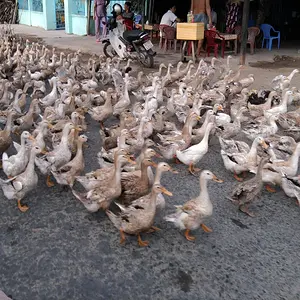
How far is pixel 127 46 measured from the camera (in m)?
12.8

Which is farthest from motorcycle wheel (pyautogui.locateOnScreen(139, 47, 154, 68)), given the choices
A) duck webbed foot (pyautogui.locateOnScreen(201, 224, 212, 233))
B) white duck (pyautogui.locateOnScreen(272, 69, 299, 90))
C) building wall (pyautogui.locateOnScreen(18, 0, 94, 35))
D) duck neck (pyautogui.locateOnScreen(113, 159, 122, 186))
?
building wall (pyautogui.locateOnScreen(18, 0, 94, 35))

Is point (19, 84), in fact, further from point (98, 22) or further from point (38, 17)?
point (38, 17)

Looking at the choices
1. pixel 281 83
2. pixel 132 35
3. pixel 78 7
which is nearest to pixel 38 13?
pixel 78 7

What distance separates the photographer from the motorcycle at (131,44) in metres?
12.3

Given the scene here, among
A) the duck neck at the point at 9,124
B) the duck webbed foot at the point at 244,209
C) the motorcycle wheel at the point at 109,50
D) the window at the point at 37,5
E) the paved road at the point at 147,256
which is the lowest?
the paved road at the point at 147,256

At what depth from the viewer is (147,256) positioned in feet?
12.5

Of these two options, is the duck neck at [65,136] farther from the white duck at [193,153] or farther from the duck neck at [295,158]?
the duck neck at [295,158]

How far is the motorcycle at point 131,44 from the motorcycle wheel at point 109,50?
34cm

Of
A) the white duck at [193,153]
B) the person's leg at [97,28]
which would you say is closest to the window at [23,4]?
the person's leg at [97,28]

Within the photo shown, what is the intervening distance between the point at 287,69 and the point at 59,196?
31.6 feet

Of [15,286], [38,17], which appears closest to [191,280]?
[15,286]

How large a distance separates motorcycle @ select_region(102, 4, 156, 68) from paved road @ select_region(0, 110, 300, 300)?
8.50 meters

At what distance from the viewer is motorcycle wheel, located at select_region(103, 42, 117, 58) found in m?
13.9

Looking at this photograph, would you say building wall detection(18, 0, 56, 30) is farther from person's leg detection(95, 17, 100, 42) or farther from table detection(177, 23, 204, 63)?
table detection(177, 23, 204, 63)
